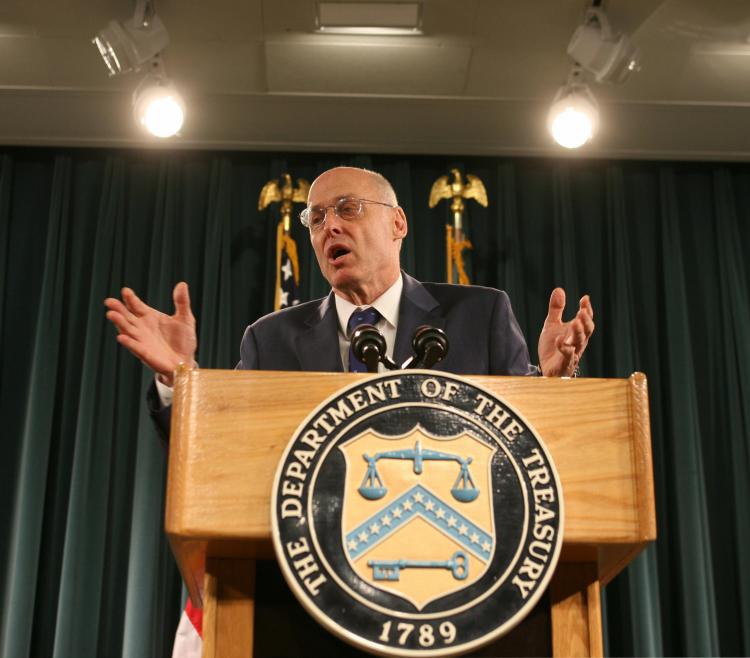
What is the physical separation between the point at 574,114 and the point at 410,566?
317cm

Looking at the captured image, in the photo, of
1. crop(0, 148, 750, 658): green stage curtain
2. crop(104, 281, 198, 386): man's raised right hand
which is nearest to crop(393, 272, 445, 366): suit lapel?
crop(104, 281, 198, 386): man's raised right hand

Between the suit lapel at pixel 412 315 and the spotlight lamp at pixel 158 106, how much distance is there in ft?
7.37

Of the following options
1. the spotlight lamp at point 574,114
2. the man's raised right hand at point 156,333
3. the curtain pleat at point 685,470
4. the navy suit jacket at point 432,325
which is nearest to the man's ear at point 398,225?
the navy suit jacket at point 432,325

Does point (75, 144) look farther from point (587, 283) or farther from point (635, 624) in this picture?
point (635, 624)

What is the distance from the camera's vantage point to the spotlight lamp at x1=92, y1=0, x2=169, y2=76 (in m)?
3.67

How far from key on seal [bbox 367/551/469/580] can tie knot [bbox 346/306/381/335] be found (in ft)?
2.60

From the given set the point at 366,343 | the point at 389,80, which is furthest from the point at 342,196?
the point at 389,80

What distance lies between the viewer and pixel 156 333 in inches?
56.6

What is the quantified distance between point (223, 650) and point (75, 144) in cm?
391

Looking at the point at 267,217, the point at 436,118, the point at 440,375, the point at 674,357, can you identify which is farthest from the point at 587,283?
the point at 440,375

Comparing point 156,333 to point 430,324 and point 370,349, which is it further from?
point 430,324

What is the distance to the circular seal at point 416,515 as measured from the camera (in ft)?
3.37

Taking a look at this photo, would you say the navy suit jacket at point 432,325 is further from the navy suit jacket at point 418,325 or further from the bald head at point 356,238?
the bald head at point 356,238

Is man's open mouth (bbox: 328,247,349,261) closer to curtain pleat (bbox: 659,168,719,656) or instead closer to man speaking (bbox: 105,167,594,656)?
man speaking (bbox: 105,167,594,656)
